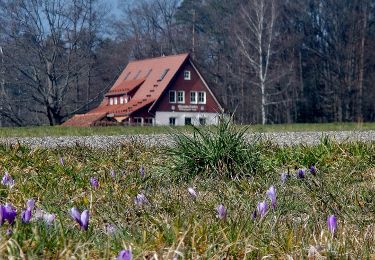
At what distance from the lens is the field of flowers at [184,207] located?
219 centimetres

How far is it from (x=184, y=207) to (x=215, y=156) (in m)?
1.79

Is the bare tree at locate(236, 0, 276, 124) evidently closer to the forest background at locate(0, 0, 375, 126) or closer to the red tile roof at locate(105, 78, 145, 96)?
the forest background at locate(0, 0, 375, 126)

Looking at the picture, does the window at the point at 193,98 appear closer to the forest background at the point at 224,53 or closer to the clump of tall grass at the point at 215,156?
the forest background at the point at 224,53

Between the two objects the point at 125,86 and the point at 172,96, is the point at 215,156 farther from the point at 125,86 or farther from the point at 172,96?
the point at 125,86

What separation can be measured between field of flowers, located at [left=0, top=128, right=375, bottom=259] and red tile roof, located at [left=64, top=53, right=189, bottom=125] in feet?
116

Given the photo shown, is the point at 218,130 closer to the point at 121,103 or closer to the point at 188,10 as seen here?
the point at 121,103

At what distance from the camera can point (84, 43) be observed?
40.9 metres

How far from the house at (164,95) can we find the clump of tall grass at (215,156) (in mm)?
35883

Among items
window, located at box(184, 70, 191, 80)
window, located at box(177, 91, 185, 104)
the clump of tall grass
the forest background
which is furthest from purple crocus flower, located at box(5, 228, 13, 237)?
window, located at box(177, 91, 185, 104)

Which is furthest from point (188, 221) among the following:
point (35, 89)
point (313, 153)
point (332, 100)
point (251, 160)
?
point (332, 100)

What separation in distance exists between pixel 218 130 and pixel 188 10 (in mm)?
58633

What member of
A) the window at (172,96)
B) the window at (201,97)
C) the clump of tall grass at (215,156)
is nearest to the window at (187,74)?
the window at (172,96)

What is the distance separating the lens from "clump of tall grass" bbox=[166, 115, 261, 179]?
4.92 m

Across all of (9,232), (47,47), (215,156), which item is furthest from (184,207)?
(47,47)
